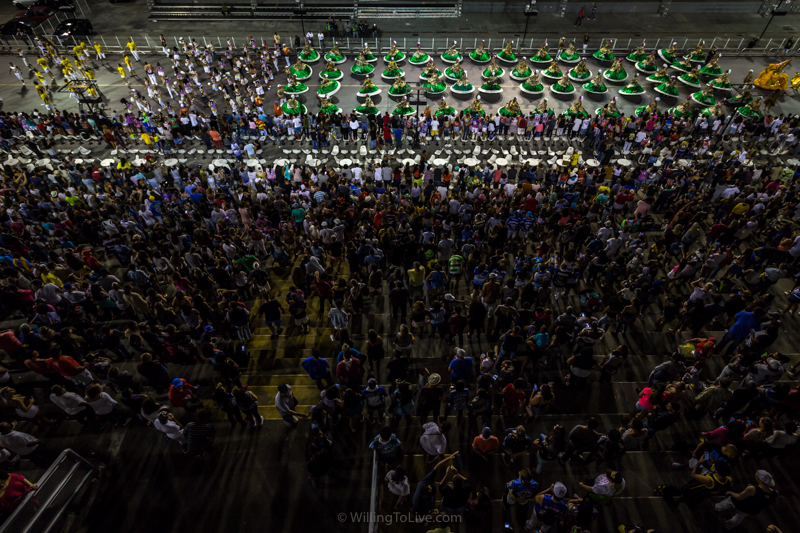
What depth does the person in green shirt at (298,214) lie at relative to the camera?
44.9 ft

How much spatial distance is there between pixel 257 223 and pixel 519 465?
433 inches

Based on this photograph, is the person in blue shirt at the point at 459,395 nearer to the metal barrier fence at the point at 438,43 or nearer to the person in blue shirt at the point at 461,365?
the person in blue shirt at the point at 461,365

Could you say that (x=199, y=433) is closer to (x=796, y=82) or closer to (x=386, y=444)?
(x=386, y=444)

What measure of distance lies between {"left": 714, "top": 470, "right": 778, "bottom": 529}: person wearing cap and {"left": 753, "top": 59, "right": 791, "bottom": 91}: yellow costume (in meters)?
31.7

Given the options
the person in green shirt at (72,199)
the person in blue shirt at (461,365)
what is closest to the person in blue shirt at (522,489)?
the person in blue shirt at (461,365)

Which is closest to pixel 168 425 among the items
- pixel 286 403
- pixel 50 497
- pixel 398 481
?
pixel 50 497

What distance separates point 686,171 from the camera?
15914 millimetres

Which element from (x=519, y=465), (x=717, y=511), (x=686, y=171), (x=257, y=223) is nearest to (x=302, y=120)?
(x=257, y=223)

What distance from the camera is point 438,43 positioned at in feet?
112

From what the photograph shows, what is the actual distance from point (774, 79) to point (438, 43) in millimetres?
24337

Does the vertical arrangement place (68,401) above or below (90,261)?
below

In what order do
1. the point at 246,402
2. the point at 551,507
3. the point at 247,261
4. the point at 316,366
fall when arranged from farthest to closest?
the point at 247,261
the point at 316,366
the point at 246,402
the point at 551,507

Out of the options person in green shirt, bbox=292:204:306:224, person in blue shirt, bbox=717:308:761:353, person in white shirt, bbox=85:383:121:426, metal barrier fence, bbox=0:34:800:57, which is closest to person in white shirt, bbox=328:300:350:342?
person in white shirt, bbox=85:383:121:426

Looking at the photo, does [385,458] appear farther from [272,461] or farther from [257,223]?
[257,223]
